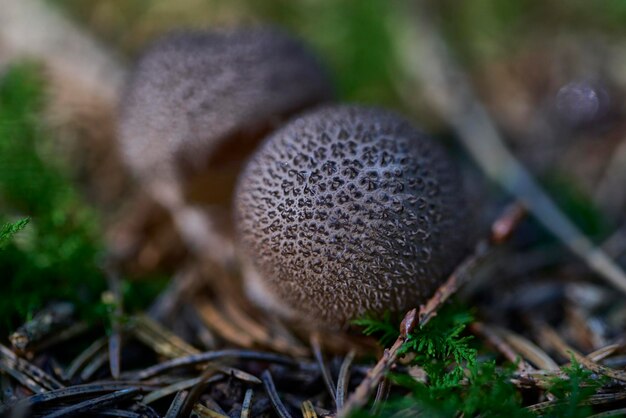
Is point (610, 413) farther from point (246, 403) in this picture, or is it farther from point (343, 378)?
point (246, 403)

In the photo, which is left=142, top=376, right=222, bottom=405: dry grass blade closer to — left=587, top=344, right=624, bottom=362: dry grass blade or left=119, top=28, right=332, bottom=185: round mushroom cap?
left=119, top=28, right=332, bottom=185: round mushroom cap

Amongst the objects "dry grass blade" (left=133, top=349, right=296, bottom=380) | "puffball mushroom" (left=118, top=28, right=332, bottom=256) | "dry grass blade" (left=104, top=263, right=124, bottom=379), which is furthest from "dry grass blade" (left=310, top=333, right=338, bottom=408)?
"puffball mushroom" (left=118, top=28, right=332, bottom=256)

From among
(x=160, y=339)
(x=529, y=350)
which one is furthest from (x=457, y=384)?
(x=160, y=339)

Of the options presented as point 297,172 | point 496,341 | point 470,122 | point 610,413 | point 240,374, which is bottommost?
point 240,374

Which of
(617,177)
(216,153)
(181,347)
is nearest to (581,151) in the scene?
(617,177)

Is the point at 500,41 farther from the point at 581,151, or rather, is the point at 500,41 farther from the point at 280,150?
the point at 280,150
